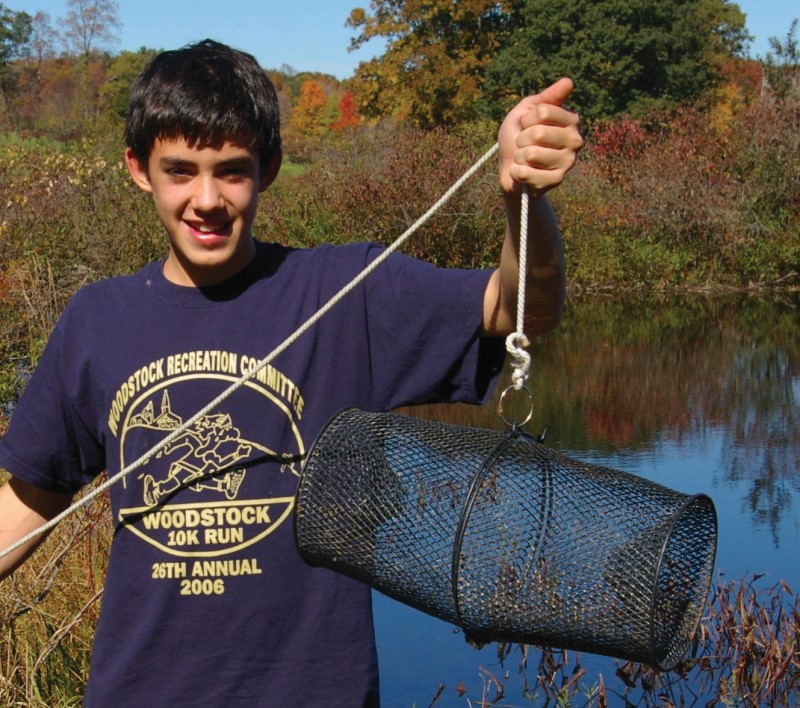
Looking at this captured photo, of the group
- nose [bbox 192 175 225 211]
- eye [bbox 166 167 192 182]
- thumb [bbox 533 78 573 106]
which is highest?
thumb [bbox 533 78 573 106]

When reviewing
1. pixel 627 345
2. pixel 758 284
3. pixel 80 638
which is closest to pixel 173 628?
pixel 80 638

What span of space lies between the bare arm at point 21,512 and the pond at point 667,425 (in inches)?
106

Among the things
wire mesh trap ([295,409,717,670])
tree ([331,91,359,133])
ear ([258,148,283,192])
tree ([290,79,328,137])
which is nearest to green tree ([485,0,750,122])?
tree ([331,91,359,133])

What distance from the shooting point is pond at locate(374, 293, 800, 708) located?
4.87 meters

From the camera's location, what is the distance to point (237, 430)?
1.97 metres

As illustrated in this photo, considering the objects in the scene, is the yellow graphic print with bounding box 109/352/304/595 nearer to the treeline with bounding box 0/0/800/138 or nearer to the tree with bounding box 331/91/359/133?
the treeline with bounding box 0/0/800/138

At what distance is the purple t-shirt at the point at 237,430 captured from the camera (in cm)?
191

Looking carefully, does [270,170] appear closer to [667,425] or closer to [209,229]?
[209,229]

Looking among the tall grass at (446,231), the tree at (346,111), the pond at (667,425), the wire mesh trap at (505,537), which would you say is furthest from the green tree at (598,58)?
the wire mesh trap at (505,537)

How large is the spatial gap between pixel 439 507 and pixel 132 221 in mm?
10229

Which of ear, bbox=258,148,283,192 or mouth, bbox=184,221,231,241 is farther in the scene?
ear, bbox=258,148,283,192

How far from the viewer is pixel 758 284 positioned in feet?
58.3

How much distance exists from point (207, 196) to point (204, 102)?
188mm

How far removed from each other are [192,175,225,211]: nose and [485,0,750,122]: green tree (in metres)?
31.7
